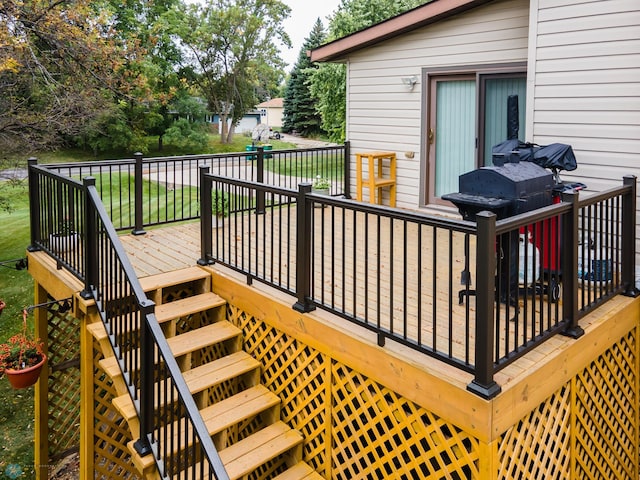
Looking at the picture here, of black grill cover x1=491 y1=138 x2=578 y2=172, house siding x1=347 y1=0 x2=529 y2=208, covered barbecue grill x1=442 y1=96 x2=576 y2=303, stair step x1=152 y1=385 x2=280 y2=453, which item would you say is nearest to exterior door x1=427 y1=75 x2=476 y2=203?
house siding x1=347 y1=0 x2=529 y2=208

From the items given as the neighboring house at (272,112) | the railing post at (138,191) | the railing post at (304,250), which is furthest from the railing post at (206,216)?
the neighboring house at (272,112)

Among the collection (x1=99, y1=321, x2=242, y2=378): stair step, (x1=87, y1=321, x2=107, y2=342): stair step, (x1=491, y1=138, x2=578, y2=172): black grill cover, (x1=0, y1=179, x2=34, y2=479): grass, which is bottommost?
(x1=0, y1=179, x2=34, y2=479): grass

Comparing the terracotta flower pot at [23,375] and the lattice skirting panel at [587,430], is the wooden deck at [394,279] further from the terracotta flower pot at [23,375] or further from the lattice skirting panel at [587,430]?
the terracotta flower pot at [23,375]

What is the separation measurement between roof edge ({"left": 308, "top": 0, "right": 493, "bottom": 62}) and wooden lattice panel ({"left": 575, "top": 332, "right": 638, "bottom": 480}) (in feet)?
13.8

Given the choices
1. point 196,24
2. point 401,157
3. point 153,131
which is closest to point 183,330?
point 401,157

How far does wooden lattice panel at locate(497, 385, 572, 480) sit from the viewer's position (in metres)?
2.86

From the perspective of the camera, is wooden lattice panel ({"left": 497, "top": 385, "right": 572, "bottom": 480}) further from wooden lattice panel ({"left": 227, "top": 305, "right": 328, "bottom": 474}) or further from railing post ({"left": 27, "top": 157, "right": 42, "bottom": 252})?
railing post ({"left": 27, "top": 157, "right": 42, "bottom": 252})

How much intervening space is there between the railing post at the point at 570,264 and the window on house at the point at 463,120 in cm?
307

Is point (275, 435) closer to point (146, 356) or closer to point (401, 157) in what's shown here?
point (146, 356)

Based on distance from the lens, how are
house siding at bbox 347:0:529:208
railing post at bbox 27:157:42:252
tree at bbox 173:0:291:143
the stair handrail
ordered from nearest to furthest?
1. the stair handrail
2. railing post at bbox 27:157:42:252
3. house siding at bbox 347:0:529:208
4. tree at bbox 173:0:291:143

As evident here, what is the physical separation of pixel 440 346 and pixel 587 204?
1317mm

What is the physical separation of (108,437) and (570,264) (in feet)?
14.3

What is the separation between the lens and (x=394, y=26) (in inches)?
275

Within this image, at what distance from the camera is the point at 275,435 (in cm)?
381
